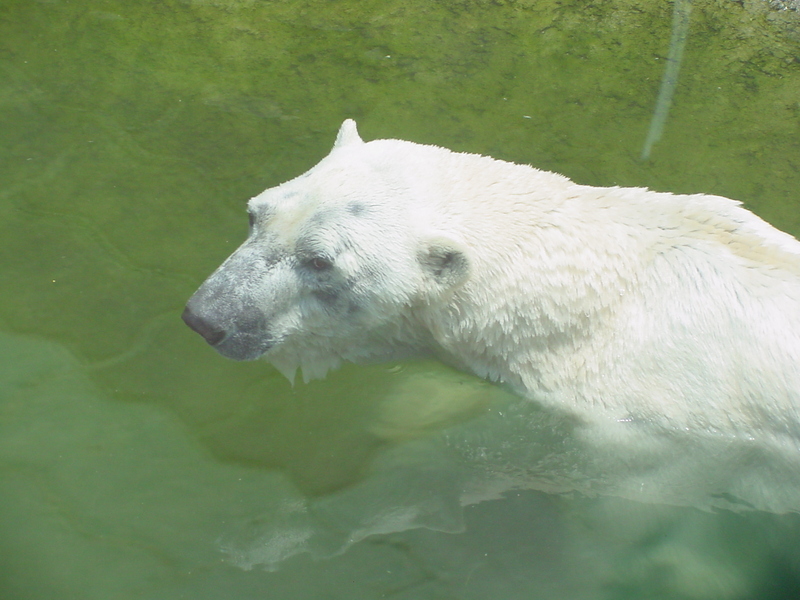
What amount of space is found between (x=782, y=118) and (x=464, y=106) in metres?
1.84

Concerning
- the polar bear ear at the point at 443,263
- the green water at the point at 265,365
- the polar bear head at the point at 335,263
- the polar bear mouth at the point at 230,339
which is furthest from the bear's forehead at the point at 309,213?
the green water at the point at 265,365

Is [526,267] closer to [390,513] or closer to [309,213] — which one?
[309,213]

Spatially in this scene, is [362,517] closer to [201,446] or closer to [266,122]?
[201,446]

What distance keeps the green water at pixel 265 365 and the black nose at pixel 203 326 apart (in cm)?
64

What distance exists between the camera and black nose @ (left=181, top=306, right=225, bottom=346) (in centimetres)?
253

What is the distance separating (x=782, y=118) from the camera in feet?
15.8

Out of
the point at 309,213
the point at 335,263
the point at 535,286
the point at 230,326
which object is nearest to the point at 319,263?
the point at 335,263

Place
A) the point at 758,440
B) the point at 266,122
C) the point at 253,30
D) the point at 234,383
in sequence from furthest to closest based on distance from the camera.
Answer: the point at 253,30 → the point at 266,122 → the point at 234,383 → the point at 758,440

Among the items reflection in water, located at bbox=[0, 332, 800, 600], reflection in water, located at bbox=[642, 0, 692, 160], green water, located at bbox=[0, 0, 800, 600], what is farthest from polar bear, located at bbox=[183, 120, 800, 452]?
reflection in water, located at bbox=[642, 0, 692, 160]

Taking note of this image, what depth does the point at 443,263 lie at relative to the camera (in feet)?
8.41

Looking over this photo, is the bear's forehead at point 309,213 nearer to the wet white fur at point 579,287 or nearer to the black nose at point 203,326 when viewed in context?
the wet white fur at point 579,287

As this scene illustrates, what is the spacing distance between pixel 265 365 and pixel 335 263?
1017 millimetres

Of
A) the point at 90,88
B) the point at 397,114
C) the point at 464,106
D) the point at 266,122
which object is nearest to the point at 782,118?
the point at 464,106

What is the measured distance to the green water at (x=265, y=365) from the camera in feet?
9.01
